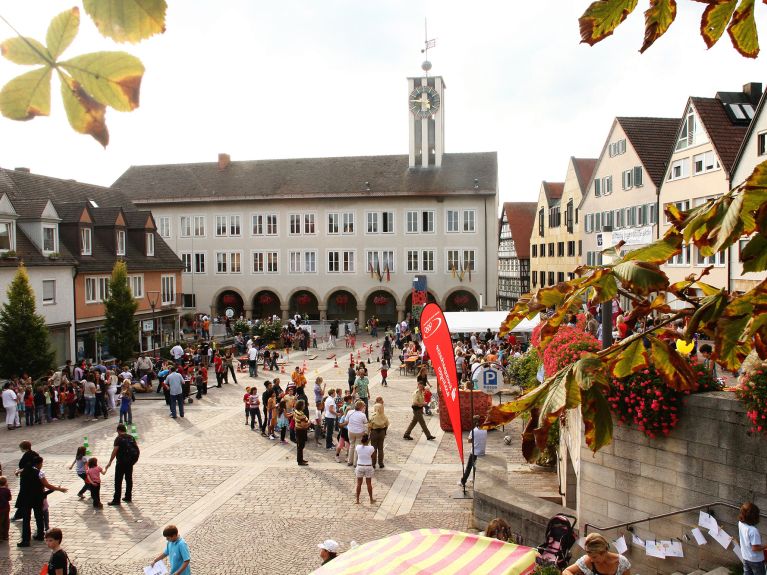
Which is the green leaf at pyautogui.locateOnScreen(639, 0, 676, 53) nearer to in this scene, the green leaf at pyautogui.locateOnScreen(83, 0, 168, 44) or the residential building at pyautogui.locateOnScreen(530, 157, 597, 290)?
the green leaf at pyautogui.locateOnScreen(83, 0, 168, 44)

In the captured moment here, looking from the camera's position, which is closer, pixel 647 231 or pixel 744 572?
pixel 744 572

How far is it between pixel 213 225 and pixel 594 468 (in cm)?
4478

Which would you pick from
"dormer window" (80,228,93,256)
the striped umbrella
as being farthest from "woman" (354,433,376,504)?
"dormer window" (80,228,93,256)

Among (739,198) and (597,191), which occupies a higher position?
(597,191)

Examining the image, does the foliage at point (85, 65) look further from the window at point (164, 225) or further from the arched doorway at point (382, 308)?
the window at point (164, 225)

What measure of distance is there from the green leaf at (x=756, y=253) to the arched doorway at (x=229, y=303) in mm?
48983

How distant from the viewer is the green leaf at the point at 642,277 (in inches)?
103

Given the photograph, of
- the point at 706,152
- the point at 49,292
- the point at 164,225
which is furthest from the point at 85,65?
the point at 164,225

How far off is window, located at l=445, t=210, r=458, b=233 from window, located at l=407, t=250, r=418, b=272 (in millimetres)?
2772

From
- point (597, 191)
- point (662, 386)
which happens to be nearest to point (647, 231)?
point (597, 191)

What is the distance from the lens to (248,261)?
4988 cm

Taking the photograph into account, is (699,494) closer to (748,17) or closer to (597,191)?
(748,17)

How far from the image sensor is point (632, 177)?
3847 cm

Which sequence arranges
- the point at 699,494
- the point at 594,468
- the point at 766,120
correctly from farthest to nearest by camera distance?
the point at 766,120
the point at 594,468
the point at 699,494
